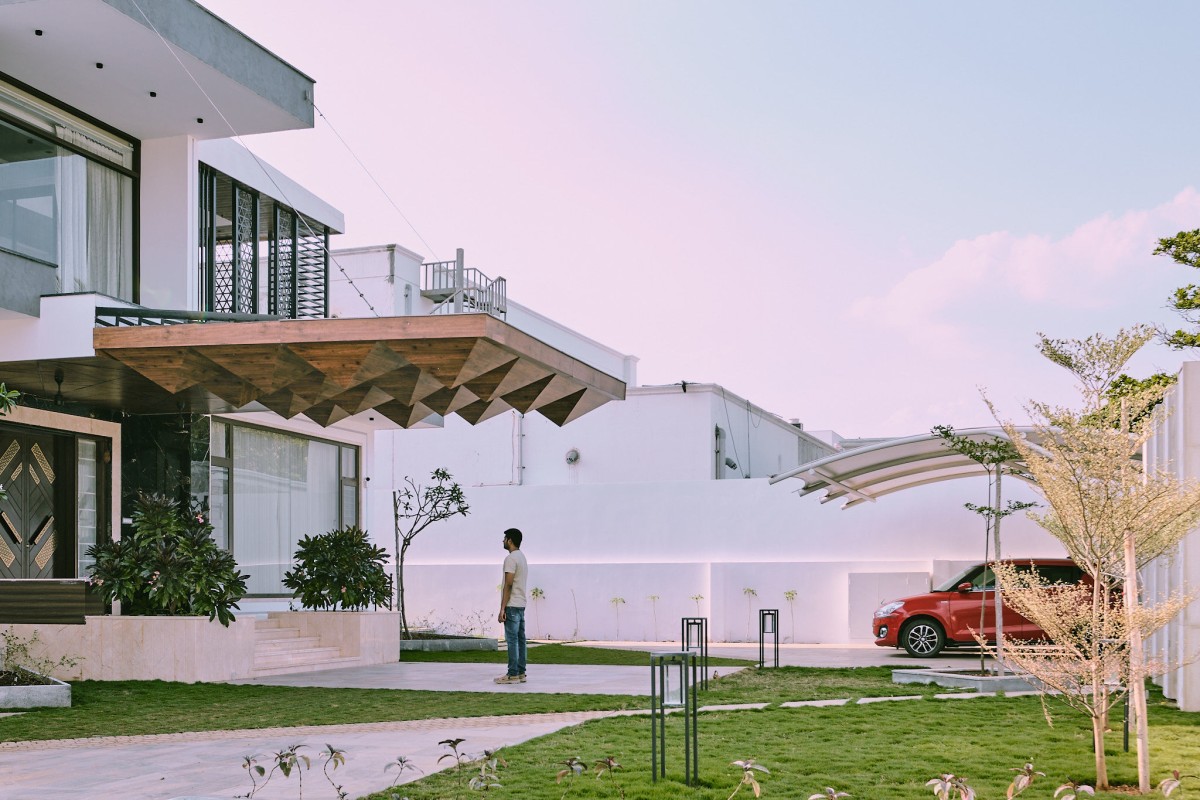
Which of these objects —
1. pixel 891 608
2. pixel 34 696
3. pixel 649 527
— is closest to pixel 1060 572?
pixel 891 608

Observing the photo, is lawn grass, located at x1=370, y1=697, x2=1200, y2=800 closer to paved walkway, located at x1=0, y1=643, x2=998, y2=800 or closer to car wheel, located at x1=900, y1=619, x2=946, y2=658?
paved walkway, located at x1=0, y1=643, x2=998, y2=800

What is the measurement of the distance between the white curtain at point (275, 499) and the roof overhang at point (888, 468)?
25.0ft

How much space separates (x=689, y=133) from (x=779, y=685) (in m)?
9.15

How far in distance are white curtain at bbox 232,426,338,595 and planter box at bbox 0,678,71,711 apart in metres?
7.04

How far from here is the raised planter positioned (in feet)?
43.7

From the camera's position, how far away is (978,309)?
25188 mm

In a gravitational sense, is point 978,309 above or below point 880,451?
above

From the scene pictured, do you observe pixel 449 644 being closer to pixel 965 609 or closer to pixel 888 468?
pixel 888 468

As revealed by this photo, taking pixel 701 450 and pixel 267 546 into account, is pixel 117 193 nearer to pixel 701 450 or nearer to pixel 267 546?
pixel 267 546

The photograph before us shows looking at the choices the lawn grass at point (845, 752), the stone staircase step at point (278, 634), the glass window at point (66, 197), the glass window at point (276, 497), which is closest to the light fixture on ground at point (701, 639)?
the lawn grass at point (845, 752)

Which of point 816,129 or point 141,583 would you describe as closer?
point 141,583

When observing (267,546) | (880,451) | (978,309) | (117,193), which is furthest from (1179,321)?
(117,193)

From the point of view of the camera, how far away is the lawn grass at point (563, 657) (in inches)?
698

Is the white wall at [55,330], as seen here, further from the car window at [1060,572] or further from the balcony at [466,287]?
the balcony at [466,287]
